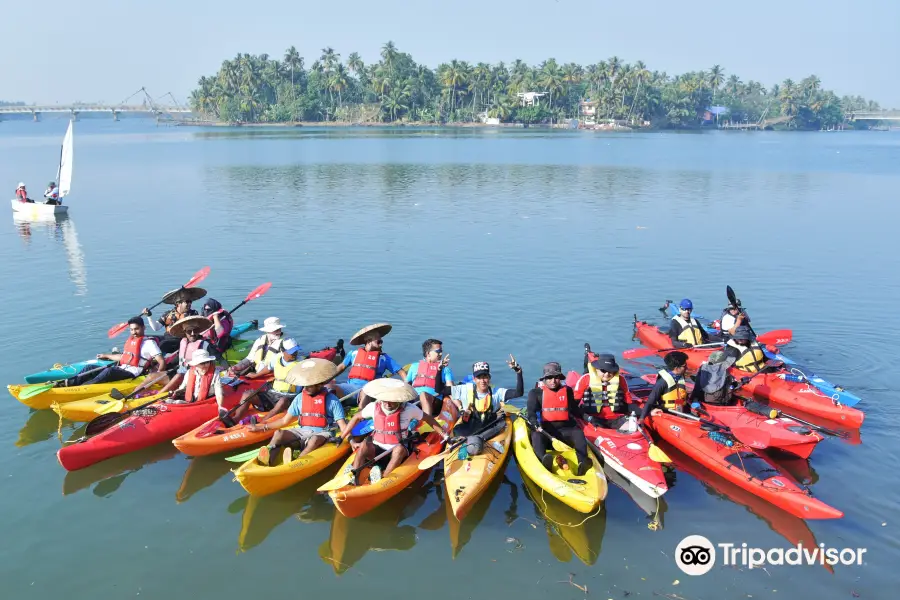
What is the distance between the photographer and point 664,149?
77.6 m

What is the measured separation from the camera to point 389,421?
9727mm

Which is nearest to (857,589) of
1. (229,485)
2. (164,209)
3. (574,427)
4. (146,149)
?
(574,427)

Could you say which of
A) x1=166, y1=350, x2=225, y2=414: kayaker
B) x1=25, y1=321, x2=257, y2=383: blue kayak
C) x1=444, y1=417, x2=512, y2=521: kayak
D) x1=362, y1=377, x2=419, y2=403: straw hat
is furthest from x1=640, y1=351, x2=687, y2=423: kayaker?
x1=25, y1=321, x2=257, y2=383: blue kayak

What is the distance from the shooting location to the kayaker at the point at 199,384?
37.7 feet

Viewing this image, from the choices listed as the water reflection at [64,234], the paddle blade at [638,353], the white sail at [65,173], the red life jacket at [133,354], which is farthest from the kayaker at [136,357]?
the white sail at [65,173]

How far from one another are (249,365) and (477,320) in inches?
272

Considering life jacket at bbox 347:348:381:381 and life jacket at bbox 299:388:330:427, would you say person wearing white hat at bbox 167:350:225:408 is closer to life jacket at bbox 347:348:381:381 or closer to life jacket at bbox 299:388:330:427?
life jacket at bbox 299:388:330:427

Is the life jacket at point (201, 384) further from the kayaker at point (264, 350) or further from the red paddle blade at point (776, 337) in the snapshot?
the red paddle blade at point (776, 337)

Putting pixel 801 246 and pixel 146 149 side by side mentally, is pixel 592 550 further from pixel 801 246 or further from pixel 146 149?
pixel 146 149

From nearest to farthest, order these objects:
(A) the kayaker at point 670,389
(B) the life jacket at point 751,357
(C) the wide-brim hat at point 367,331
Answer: (A) the kayaker at point 670,389, (C) the wide-brim hat at point 367,331, (B) the life jacket at point 751,357

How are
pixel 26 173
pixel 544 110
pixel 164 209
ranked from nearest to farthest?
pixel 164 209, pixel 26 173, pixel 544 110

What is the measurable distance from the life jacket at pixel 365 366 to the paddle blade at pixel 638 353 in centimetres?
593

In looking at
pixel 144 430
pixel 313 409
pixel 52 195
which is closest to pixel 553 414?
pixel 313 409

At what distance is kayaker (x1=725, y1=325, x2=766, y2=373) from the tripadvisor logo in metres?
4.65
